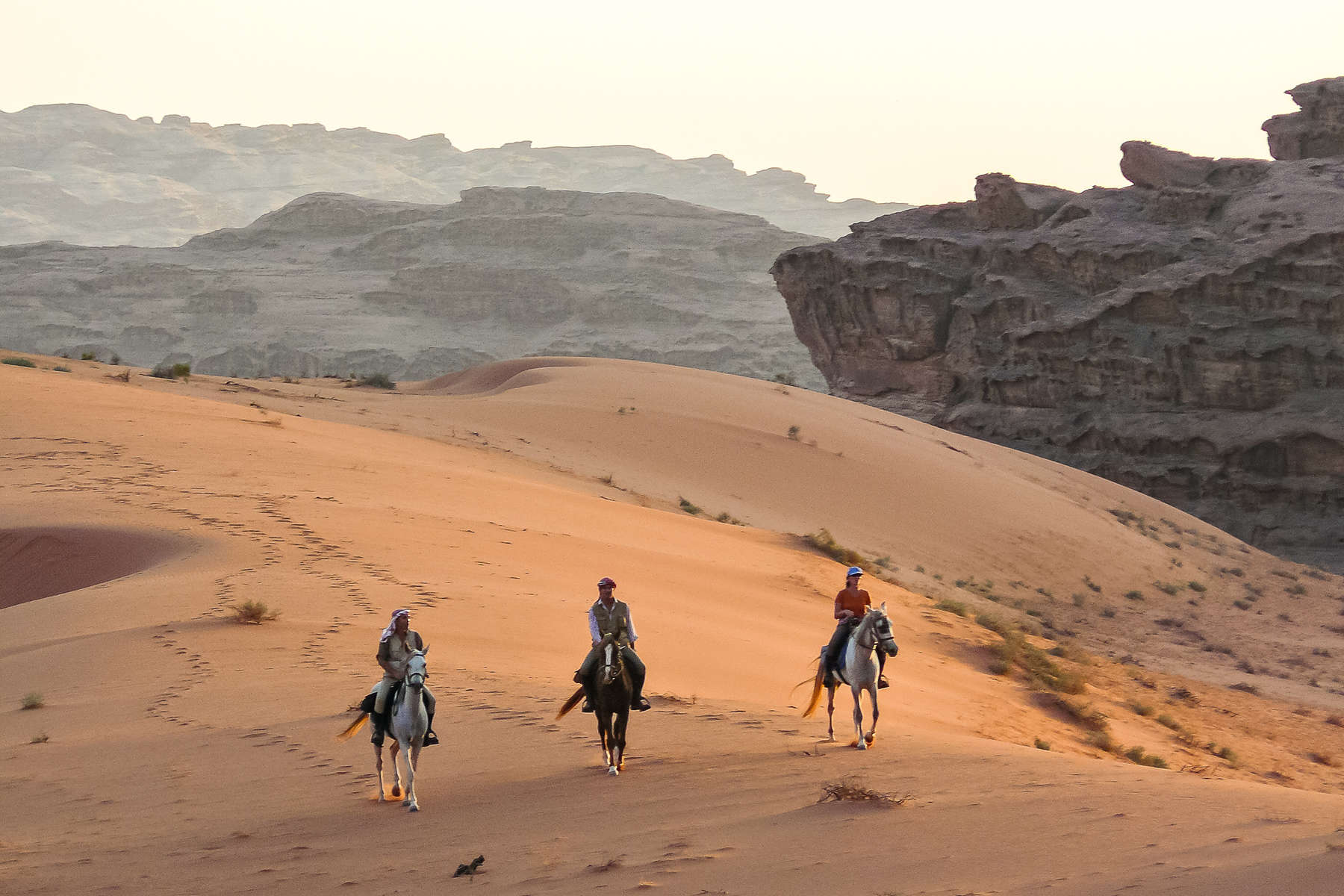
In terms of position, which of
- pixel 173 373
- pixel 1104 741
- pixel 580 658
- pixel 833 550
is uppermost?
pixel 173 373

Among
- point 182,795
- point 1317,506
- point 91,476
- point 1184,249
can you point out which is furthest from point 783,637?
point 1184,249

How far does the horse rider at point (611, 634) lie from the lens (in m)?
7.73

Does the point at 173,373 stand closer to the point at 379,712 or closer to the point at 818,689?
the point at 818,689

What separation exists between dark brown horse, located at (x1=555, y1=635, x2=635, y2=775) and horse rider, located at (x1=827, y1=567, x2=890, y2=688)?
1992 mm

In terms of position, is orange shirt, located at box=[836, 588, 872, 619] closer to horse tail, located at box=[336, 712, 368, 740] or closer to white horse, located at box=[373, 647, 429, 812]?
white horse, located at box=[373, 647, 429, 812]

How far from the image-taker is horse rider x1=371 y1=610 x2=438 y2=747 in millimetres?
7098

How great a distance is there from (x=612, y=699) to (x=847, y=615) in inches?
91.0

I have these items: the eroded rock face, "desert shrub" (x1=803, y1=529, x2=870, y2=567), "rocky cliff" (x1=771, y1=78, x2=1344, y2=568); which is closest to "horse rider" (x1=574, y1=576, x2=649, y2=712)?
"desert shrub" (x1=803, y1=529, x2=870, y2=567)

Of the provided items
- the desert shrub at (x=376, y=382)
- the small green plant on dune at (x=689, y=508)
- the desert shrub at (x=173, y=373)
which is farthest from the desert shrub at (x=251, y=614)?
the desert shrub at (x=376, y=382)

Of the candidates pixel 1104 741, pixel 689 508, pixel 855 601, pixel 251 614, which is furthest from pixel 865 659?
pixel 689 508

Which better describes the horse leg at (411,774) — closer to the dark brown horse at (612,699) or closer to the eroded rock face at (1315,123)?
the dark brown horse at (612,699)

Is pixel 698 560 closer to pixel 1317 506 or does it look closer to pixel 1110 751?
pixel 1110 751

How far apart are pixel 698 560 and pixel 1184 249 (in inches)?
1273

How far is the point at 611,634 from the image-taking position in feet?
25.4
